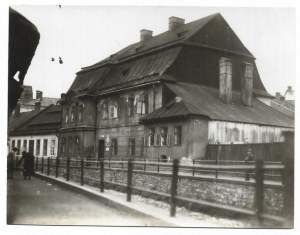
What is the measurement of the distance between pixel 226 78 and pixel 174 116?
275 centimetres

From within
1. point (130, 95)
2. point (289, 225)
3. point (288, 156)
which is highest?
point (130, 95)

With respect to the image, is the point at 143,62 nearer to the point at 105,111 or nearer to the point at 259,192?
the point at 105,111

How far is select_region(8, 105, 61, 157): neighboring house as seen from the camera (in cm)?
993

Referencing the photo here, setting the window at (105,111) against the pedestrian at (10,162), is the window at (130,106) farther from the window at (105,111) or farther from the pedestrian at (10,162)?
the pedestrian at (10,162)

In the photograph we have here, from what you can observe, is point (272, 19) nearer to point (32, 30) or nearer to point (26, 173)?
point (32, 30)

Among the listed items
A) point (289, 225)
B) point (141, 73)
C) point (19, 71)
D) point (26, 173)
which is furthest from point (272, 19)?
point (141, 73)

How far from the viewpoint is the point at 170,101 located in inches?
673

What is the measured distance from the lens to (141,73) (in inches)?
741

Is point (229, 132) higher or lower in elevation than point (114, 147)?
higher

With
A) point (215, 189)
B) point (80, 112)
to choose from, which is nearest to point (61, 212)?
point (215, 189)

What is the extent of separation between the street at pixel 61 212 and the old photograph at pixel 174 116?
22 mm

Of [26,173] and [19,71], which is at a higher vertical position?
[19,71]

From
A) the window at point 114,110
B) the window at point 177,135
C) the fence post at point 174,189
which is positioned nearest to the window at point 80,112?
the window at point 114,110
